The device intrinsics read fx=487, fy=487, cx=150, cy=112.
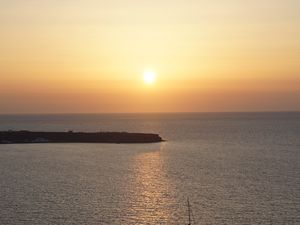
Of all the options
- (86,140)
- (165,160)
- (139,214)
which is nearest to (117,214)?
(139,214)

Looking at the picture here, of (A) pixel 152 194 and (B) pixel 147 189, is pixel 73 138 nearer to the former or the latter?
(B) pixel 147 189

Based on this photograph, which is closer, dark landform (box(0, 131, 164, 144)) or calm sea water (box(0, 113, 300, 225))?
calm sea water (box(0, 113, 300, 225))

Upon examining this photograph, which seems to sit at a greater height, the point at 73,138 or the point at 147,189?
the point at 73,138

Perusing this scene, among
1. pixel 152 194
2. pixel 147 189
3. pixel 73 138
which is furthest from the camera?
pixel 73 138

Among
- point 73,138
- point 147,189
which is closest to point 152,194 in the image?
point 147,189

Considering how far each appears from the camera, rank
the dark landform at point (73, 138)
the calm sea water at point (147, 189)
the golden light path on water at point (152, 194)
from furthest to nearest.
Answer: the dark landform at point (73, 138)
the golden light path on water at point (152, 194)
the calm sea water at point (147, 189)

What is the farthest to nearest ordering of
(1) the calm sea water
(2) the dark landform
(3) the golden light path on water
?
1. (2) the dark landform
2. (3) the golden light path on water
3. (1) the calm sea water

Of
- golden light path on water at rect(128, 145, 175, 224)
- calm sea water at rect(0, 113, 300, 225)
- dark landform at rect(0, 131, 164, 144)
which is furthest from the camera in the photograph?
dark landform at rect(0, 131, 164, 144)

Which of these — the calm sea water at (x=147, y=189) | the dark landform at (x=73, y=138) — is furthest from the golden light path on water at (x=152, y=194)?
the dark landform at (x=73, y=138)

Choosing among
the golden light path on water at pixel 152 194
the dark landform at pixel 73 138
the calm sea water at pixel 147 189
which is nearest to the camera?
the calm sea water at pixel 147 189

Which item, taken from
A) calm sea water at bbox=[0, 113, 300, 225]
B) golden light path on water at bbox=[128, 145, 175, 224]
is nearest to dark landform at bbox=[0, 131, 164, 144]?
calm sea water at bbox=[0, 113, 300, 225]

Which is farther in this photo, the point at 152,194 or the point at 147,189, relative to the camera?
the point at 147,189

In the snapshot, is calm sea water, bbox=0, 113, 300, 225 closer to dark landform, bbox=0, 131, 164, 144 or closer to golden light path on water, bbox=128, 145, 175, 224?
golden light path on water, bbox=128, 145, 175, 224

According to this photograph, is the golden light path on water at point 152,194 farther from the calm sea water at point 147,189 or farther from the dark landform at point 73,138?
the dark landform at point 73,138
